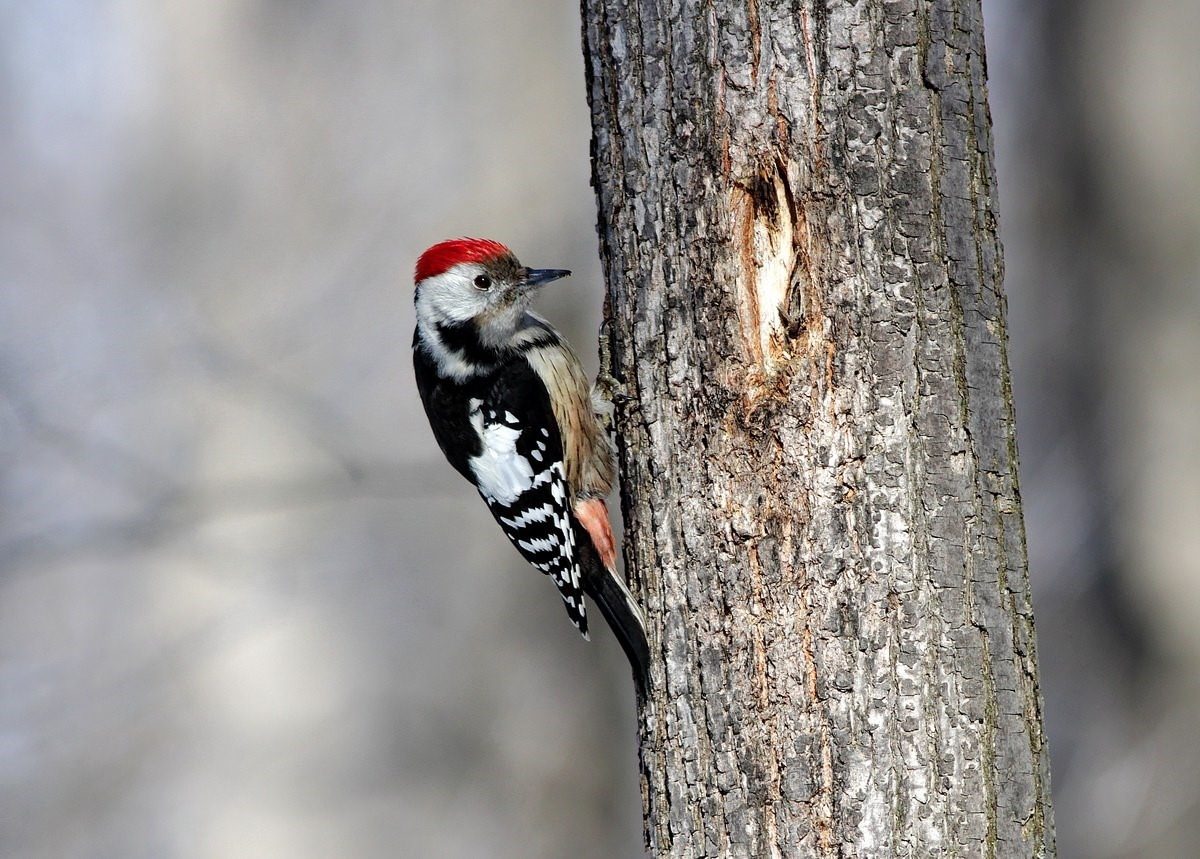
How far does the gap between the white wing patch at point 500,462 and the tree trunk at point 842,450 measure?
1157mm

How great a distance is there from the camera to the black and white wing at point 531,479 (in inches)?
130

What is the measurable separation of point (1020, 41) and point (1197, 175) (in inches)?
71.2

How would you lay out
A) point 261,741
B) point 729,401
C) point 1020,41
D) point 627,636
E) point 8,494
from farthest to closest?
point 1020,41, point 8,494, point 261,741, point 627,636, point 729,401

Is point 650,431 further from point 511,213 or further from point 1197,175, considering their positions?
point 1197,175

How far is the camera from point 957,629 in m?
2.08

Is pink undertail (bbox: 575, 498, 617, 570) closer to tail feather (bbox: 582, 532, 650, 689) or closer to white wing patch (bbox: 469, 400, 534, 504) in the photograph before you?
tail feather (bbox: 582, 532, 650, 689)

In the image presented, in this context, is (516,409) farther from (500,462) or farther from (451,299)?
(451,299)

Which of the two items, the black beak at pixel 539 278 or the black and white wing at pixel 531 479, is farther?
the black beak at pixel 539 278

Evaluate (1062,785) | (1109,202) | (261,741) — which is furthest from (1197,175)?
(261,741)

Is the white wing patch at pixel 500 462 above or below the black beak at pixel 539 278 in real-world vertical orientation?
below

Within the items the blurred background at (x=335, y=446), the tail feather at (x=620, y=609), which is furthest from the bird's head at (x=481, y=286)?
the blurred background at (x=335, y=446)

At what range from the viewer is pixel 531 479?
3359 mm

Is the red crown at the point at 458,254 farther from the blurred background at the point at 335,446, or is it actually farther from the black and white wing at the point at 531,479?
the blurred background at the point at 335,446

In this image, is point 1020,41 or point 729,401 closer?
point 729,401
